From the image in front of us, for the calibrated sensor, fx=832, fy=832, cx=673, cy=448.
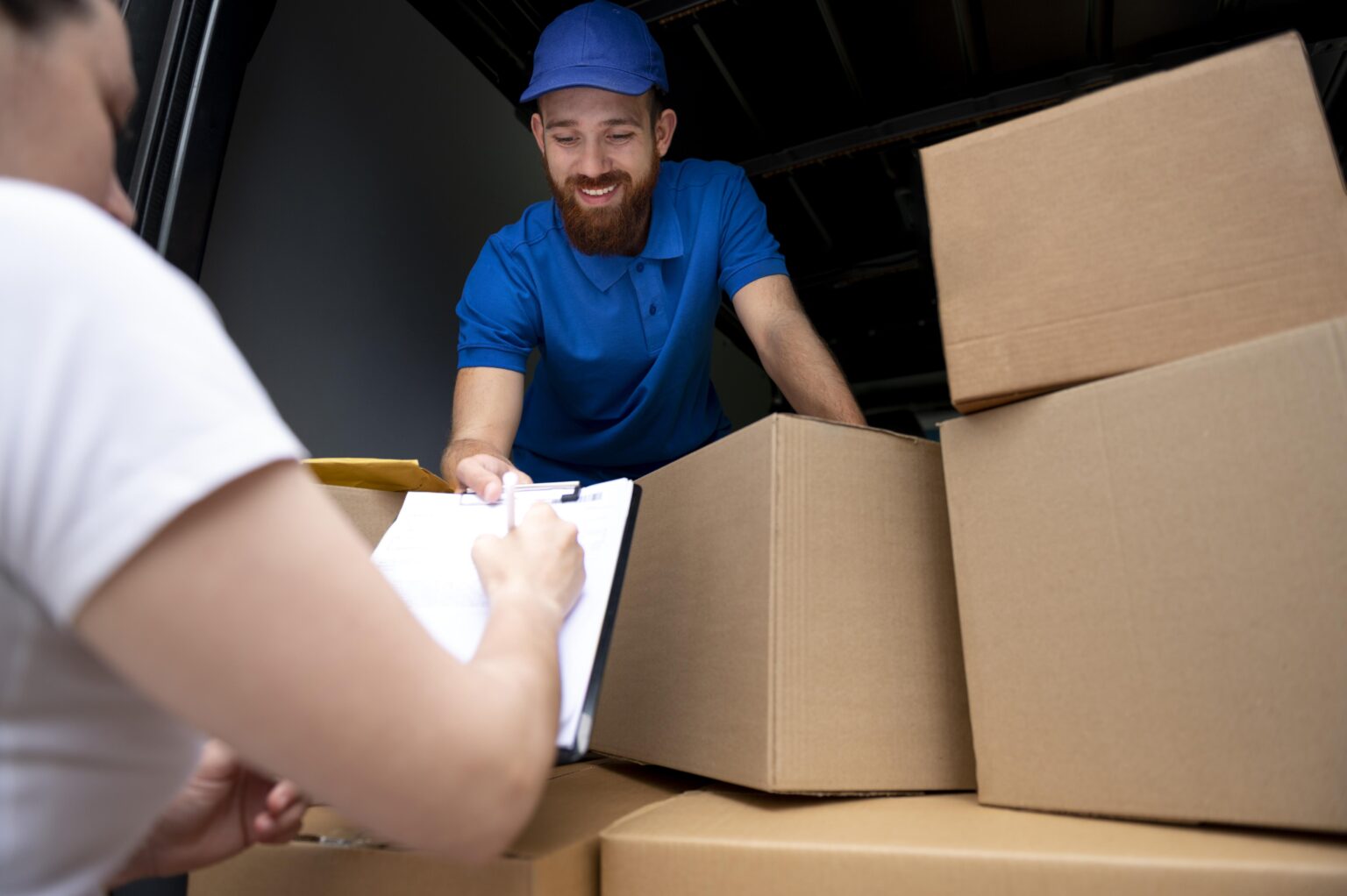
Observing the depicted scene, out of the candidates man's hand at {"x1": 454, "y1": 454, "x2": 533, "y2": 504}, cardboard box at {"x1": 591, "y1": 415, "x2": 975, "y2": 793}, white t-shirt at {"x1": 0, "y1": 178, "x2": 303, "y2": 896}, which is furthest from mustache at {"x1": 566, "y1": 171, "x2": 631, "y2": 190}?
white t-shirt at {"x1": 0, "y1": 178, "x2": 303, "y2": 896}

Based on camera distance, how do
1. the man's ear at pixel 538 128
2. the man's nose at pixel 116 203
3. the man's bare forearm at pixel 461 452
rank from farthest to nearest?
the man's ear at pixel 538 128 → the man's bare forearm at pixel 461 452 → the man's nose at pixel 116 203

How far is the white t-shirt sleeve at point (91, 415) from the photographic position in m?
0.28

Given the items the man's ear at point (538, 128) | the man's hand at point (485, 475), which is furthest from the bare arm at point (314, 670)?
the man's ear at point (538, 128)

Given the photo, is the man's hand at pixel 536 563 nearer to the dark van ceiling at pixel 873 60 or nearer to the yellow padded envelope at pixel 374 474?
the yellow padded envelope at pixel 374 474

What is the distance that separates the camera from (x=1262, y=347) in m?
0.57

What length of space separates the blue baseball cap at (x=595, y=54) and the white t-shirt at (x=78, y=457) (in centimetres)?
118

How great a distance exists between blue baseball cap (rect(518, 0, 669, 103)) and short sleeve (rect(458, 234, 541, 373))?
1.00 ft

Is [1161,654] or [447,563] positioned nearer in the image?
[1161,654]

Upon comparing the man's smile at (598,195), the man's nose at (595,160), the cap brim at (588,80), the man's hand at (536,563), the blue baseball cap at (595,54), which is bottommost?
the man's hand at (536,563)

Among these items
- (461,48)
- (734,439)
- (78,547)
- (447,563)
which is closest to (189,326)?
(78,547)

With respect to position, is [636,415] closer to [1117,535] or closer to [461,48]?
[1117,535]

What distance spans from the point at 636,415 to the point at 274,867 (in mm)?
914

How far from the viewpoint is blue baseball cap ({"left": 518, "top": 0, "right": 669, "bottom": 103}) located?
140cm

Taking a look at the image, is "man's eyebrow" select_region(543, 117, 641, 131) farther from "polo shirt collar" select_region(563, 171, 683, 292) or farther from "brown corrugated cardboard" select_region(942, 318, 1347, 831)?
"brown corrugated cardboard" select_region(942, 318, 1347, 831)
